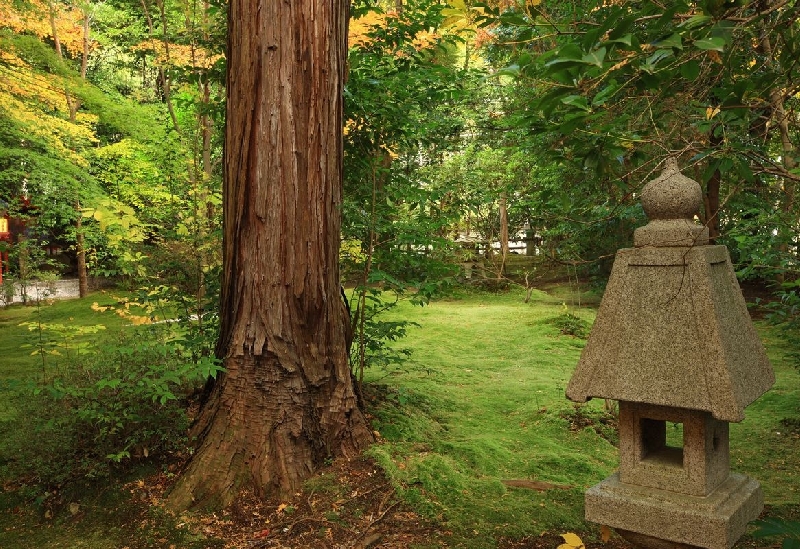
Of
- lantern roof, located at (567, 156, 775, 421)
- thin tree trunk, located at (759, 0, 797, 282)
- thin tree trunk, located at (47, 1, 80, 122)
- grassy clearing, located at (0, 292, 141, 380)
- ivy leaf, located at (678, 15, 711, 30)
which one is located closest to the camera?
ivy leaf, located at (678, 15, 711, 30)

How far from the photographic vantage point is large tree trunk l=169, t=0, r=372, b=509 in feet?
12.4

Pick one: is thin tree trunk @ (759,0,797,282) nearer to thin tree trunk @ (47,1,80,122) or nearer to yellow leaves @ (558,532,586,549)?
yellow leaves @ (558,532,586,549)

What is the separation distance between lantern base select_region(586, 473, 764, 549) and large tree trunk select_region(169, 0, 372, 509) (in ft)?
5.94

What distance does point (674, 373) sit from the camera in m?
2.62

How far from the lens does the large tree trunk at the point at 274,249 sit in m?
3.79

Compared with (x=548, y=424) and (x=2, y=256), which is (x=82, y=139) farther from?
(x=548, y=424)

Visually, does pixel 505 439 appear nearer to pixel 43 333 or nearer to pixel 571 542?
pixel 571 542

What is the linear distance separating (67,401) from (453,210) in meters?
3.40

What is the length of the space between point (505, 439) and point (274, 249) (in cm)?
251

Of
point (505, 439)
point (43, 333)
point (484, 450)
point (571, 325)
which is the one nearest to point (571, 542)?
point (484, 450)

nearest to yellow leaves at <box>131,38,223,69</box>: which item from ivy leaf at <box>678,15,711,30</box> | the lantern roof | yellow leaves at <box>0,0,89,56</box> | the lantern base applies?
yellow leaves at <box>0,0,89,56</box>

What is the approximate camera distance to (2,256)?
617 inches

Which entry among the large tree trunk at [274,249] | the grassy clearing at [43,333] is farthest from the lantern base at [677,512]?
the grassy clearing at [43,333]

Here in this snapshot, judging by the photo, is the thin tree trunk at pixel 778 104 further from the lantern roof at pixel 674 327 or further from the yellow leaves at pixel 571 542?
the yellow leaves at pixel 571 542
